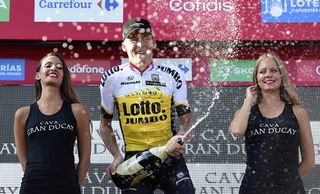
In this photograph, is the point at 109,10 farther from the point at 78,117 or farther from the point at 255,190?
the point at 255,190

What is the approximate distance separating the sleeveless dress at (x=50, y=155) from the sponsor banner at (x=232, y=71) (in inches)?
105

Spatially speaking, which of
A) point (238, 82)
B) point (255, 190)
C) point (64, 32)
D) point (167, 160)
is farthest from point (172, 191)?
point (64, 32)

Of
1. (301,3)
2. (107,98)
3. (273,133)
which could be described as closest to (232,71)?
(301,3)

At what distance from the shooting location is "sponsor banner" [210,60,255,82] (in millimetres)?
5367

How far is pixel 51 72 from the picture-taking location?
10.1 feet

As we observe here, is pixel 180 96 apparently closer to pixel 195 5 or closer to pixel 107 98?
pixel 107 98

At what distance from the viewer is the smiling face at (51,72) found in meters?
3.05

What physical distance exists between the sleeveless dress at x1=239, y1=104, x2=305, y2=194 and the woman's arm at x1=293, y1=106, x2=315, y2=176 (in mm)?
34

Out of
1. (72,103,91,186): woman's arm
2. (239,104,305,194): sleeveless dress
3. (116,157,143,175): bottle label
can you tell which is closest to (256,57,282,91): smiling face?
(239,104,305,194): sleeveless dress

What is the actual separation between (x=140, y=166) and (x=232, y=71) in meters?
2.81

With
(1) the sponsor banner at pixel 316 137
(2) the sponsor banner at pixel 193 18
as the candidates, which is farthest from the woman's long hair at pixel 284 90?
(2) the sponsor banner at pixel 193 18

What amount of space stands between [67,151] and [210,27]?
2979 millimetres

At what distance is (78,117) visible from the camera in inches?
117

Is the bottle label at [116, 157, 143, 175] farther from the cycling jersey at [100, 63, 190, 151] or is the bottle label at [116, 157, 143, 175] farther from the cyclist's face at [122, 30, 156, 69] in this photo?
the cyclist's face at [122, 30, 156, 69]
